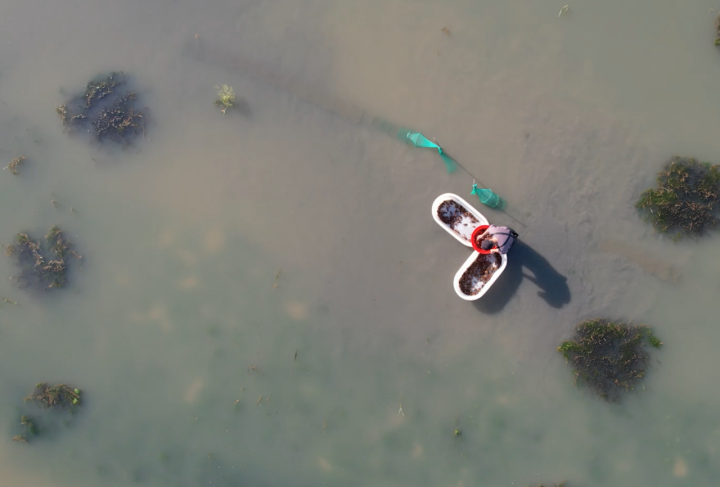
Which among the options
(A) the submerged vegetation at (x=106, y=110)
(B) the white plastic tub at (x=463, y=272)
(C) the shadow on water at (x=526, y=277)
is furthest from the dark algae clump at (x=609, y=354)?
(A) the submerged vegetation at (x=106, y=110)

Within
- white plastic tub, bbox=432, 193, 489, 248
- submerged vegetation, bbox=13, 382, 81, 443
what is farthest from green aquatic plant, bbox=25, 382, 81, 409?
white plastic tub, bbox=432, 193, 489, 248

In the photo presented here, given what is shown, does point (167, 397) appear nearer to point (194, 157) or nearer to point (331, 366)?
point (331, 366)

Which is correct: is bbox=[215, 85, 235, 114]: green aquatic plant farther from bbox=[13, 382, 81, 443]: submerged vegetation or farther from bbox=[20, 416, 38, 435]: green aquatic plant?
bbox=[20, 416, 38, 435]: green aquatic plant

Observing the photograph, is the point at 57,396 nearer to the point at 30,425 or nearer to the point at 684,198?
the point at 30,425

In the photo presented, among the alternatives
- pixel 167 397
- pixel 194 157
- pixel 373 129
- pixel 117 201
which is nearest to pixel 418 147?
pixel 373 129

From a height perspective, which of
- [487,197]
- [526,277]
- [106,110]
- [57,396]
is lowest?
[57,396]

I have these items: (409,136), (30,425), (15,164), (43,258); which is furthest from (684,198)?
(30,425)
